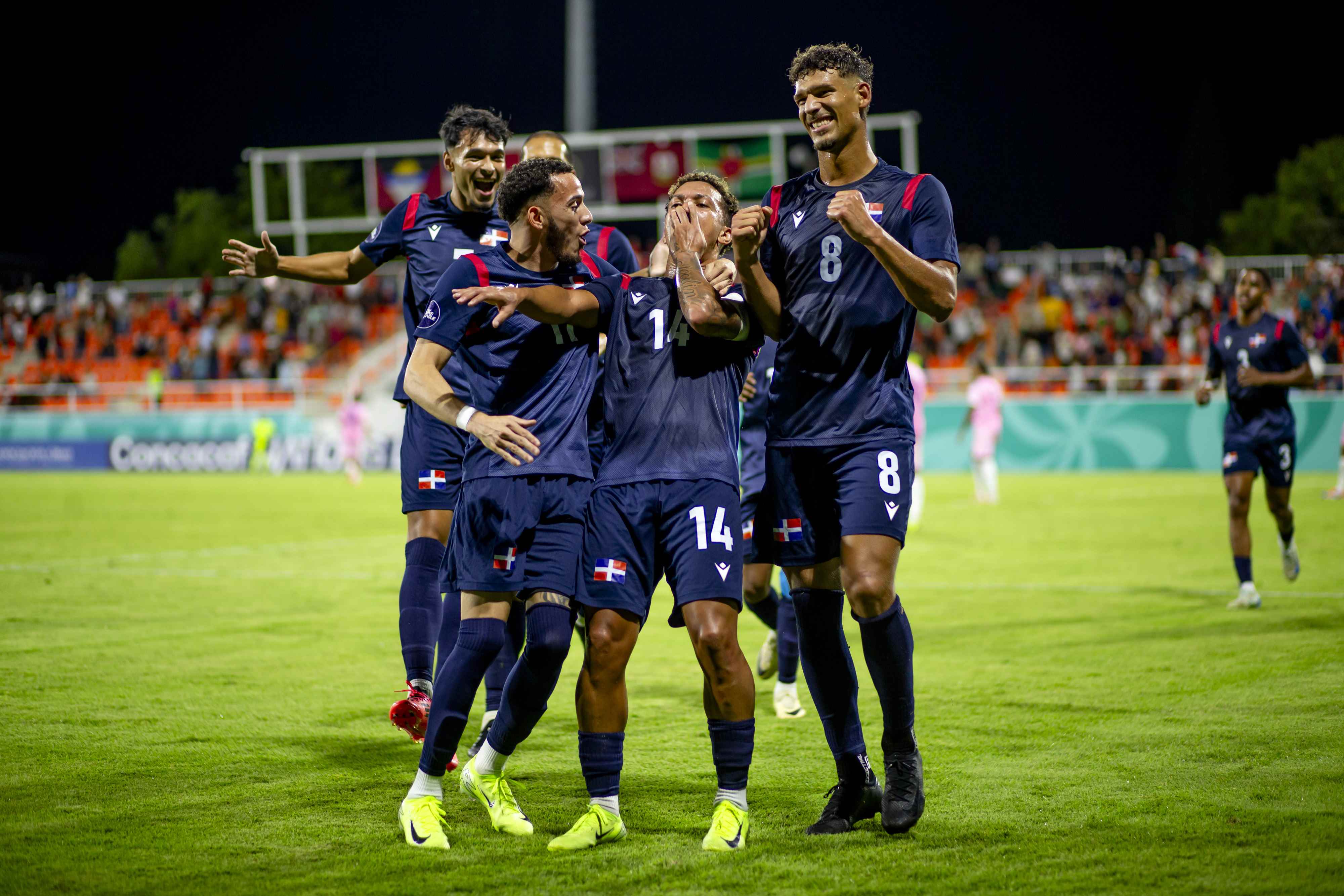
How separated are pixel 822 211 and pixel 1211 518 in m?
13.5

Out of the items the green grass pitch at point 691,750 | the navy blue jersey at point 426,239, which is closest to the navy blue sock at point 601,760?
the green grass pitch at point 691,750

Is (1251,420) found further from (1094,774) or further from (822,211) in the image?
(822,211)

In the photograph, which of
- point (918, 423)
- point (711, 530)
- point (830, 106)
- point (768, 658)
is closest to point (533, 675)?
point (711, 530)

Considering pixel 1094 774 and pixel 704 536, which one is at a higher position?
pixel 704 536

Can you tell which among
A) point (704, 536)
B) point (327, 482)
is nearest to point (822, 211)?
point (704, 536)

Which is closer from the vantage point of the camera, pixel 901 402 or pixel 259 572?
pixel 901 402

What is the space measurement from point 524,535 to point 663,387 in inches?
27.1

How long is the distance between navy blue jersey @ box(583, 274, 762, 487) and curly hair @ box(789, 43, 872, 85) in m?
0.90

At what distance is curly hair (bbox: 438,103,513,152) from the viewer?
6.02 meters

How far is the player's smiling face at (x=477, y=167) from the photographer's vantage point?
19.7 feet

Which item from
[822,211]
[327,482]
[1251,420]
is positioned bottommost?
[327,482]

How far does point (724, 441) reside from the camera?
4566mm

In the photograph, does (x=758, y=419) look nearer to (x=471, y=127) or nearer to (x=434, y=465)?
(x=434, y=465)

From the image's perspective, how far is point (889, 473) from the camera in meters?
4.61
